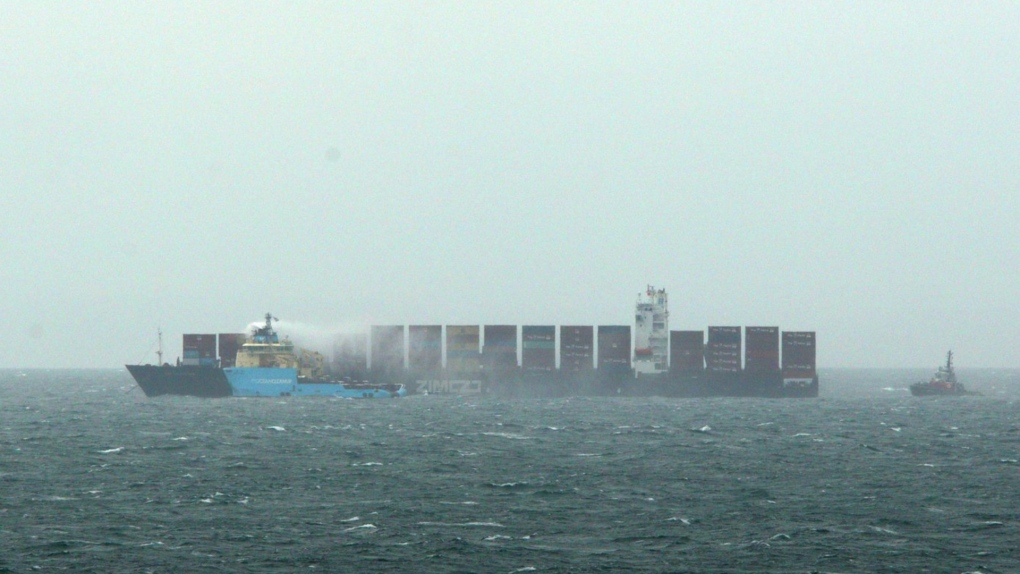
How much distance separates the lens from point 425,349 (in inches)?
5566

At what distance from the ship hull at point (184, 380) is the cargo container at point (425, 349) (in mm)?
28069

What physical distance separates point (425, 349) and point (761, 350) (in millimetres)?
42561

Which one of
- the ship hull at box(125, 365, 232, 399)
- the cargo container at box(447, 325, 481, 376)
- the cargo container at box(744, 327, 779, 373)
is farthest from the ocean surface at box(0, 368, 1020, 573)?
the cargo container at box(447, 325, 481, 376)

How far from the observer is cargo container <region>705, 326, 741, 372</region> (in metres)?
132

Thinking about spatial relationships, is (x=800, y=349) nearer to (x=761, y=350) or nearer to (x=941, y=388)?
(x=761, y=350)

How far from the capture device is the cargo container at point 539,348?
136750mm

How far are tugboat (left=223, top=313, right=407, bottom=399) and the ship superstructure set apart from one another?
2954 centimetres

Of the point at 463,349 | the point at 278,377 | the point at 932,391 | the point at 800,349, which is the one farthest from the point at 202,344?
the point at 932,391

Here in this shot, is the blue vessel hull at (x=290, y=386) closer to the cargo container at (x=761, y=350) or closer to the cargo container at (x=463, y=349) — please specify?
the cargo container at (x=463, y=349)

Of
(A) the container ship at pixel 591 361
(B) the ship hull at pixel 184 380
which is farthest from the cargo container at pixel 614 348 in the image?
(B) the ship hull at pixel 184 380

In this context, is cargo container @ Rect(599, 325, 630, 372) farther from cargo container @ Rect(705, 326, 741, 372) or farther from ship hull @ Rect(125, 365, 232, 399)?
ship hull @ Rect(125, 365, 232, 399)

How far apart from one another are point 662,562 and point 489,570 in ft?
17.1

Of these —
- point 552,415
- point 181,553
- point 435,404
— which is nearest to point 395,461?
point 181,553

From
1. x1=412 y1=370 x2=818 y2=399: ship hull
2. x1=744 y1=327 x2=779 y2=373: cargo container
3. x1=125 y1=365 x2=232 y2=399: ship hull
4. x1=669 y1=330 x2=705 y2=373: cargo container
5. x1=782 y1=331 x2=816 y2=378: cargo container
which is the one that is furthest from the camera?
x1=669 y1=330 x2=705 y2=373: cargo container
